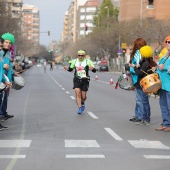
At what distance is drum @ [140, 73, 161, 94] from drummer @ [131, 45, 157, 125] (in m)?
0.84

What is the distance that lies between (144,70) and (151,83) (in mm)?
1084

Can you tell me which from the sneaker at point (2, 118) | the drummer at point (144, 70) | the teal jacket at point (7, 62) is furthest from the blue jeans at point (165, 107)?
the sneaker at point (2, 118)

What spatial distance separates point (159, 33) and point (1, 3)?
2246 centimetres

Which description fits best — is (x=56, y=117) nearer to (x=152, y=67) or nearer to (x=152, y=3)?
(x=152, y=67)

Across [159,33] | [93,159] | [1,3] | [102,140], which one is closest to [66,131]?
[102,140]

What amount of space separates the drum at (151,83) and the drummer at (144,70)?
0.84m

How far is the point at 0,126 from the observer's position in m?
11.3

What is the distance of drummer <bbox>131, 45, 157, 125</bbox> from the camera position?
1205 cm

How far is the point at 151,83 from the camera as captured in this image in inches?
437

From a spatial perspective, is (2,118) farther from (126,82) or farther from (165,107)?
(165,107)

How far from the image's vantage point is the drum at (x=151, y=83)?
1112 centimetres

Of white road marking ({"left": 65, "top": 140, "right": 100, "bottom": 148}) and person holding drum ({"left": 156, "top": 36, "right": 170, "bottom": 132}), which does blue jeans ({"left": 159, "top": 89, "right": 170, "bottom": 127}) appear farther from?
white road marking ({"left": 65, "top": 140, "right": 100, "bottom": 148})

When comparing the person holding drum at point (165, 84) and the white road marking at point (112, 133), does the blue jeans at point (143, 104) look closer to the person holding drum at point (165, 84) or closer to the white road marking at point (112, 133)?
the person holding drum at point (165, 84)

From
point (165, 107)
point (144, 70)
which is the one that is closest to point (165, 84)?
point (165, 107)
